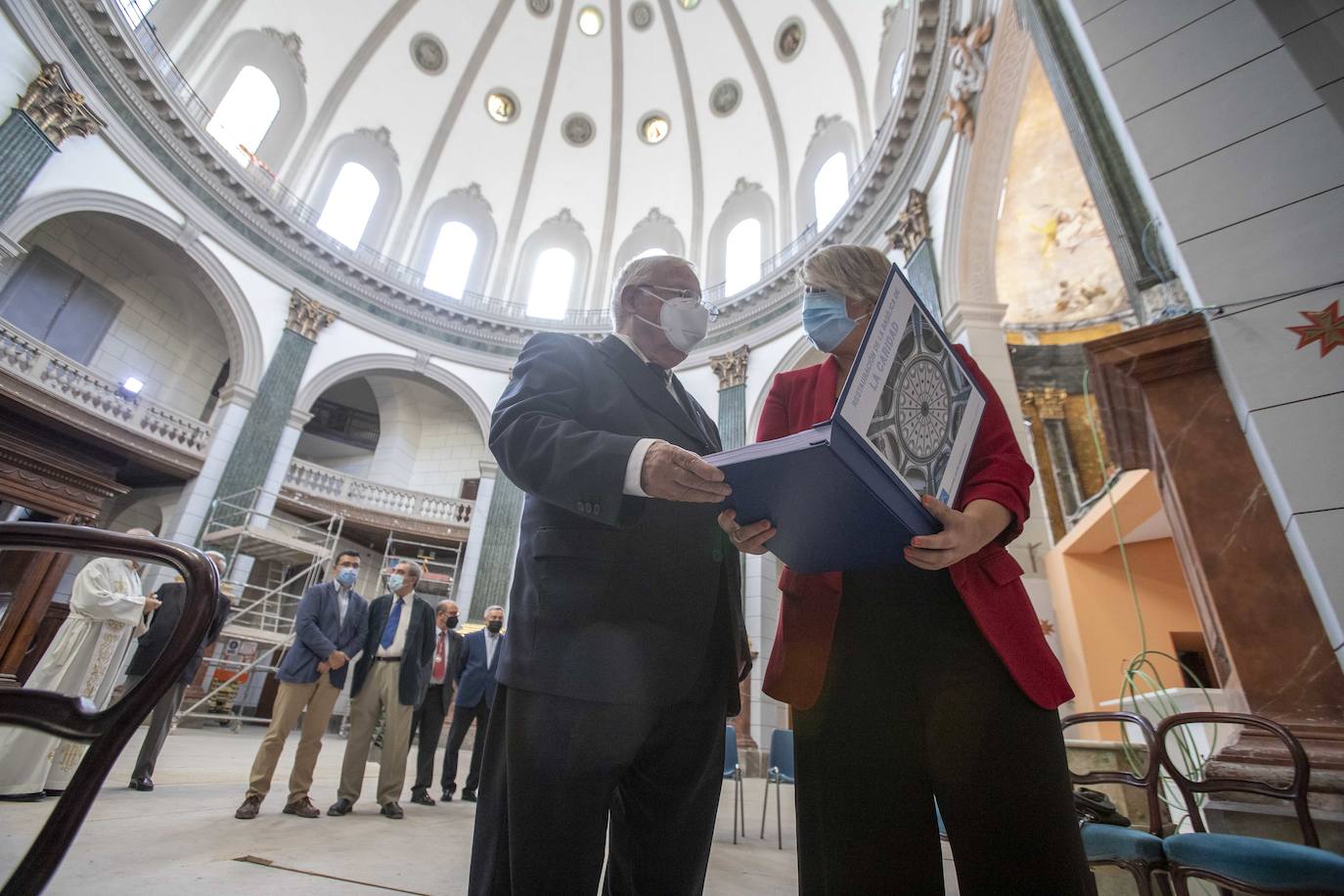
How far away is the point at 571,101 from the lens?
641 inches

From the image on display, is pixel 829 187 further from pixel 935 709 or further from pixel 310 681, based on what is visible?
pixel 935 709

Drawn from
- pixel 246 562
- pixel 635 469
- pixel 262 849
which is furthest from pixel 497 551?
pixel 635 469

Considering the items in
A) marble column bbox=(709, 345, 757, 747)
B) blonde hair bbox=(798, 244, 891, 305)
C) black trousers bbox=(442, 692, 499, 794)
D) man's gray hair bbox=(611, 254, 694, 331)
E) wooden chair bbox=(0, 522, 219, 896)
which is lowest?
black trousers bbox=(442, 692, 499, 794)

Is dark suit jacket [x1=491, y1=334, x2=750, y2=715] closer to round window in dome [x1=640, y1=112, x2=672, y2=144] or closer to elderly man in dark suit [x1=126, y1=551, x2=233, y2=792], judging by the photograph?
elderly man in dark suit [x1=126, y1=551, x2=233, y2=792]

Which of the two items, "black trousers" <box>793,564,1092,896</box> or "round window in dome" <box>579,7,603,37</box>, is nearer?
"black trousers" <box>793,564,1092,896</box>

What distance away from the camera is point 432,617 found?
462 cm

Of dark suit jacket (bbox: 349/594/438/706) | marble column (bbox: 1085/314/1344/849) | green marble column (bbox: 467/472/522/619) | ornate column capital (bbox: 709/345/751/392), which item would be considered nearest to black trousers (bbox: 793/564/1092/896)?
marble column (bbox: 1085/314/1344/849)

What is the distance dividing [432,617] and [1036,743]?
444cm

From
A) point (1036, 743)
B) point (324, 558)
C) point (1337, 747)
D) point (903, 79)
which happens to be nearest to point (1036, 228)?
point (903, 79)

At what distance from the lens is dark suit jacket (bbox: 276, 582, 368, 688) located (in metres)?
4.04

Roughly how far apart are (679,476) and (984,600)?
56cm

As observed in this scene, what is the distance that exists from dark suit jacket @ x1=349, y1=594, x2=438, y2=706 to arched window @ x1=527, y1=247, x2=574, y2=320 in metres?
11.6

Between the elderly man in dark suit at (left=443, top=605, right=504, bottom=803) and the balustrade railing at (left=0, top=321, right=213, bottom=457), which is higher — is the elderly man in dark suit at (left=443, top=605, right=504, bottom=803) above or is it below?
below

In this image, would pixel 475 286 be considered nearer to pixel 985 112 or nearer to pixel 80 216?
pixel 80 216
